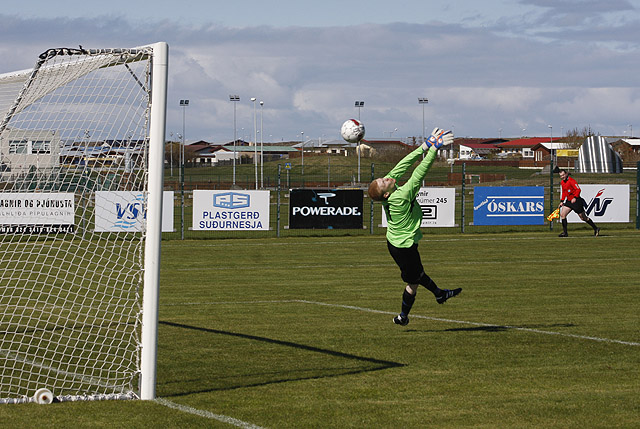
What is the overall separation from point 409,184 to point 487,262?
36.0ft

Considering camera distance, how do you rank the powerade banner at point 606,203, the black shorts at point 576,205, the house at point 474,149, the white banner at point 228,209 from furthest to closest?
1. the house at point 474,149
2. the powerade banner at point 606,203
3. the white banner at point 228,209
4. the black shorts at point 576,205

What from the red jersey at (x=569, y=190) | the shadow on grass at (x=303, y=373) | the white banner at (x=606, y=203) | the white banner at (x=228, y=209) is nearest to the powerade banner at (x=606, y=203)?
the white banner at (x=606, y=203)

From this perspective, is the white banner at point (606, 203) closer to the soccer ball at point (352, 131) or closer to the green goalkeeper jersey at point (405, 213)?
the soccer ball at point (352, 131)

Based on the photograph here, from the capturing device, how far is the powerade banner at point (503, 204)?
3203 cm

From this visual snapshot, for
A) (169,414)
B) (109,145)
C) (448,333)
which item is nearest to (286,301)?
(448,333)

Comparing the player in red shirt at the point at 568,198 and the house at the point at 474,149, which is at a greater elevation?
the house at the point at 474,149

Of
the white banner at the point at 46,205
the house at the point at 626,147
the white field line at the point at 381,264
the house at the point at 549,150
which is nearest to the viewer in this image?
the white field line at the point at 381,264

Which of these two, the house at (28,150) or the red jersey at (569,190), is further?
the red jersey at (569,190)

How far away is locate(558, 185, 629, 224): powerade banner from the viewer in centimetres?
3247

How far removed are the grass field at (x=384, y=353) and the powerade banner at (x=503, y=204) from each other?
11991mm

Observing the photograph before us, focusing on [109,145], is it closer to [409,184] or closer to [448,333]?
[409,184]

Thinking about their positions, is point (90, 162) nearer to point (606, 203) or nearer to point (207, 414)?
point (207, 414)

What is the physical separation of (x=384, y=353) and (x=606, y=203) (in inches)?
981

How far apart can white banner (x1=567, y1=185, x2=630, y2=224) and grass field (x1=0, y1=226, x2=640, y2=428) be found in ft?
42.5
